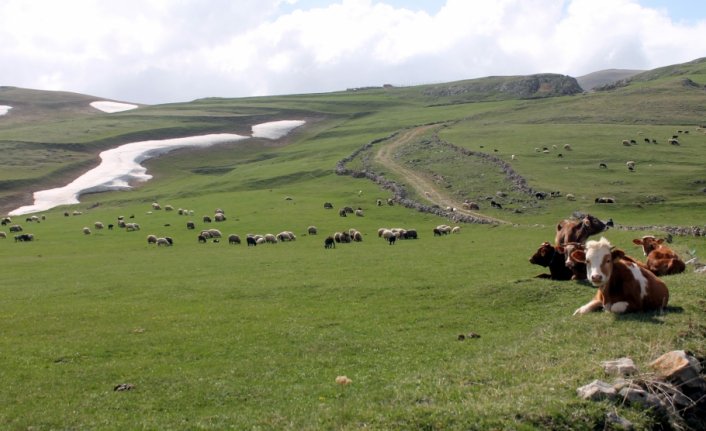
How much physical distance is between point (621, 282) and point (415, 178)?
181ft

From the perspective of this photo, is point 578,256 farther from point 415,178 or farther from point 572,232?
point 415,178

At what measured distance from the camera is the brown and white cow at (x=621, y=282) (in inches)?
579

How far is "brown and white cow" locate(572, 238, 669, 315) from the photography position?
48.2 feet

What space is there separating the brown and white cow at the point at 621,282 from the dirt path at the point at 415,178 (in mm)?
34420

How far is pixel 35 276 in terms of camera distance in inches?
1219

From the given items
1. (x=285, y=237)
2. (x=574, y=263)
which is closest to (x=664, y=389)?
(x=574, y=263)

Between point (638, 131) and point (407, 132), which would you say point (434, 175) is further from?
point (407, 132)

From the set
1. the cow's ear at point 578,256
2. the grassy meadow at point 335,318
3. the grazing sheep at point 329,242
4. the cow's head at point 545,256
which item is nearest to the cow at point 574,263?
the cow's ear at point 578,256

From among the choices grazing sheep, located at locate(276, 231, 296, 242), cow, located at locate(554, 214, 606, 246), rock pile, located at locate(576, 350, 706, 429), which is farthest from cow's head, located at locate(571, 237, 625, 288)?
grazing sheep, located at locate(276, 231, 296, 242)

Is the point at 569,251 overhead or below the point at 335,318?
overhead

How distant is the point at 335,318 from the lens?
60.8ft

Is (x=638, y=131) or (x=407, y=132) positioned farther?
(x=407, y=132)

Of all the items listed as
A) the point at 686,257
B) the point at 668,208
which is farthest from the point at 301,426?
the point at 668,208

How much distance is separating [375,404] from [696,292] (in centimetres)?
980
